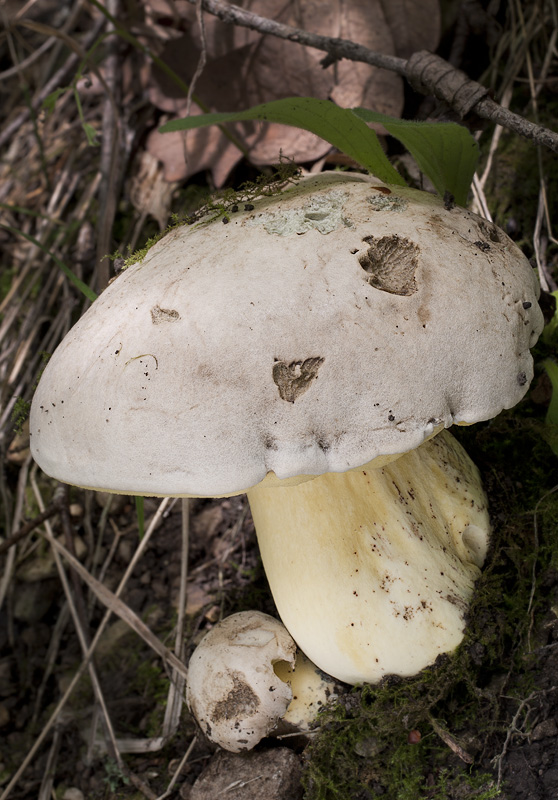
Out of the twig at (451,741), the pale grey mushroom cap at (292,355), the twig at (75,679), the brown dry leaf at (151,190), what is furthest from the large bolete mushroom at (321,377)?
the brown dry leaf at (151,190)

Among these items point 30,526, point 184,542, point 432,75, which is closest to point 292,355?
point 432,75

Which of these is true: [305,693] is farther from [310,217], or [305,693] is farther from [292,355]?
[310,217]

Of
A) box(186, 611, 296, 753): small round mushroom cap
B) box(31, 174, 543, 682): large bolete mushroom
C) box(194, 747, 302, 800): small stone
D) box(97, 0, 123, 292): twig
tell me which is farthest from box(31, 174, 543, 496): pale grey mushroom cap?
box(97, 0, 123, 292): twig

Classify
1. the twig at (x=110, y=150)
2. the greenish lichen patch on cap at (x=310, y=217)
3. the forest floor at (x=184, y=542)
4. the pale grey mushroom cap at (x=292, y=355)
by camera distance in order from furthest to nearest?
the twig at (x=110, y=150)
the forest floor at (x=184, y=542)
the greenish lichen patch on cap at (x=310, y=217)
the pale grey mushroom cap at (x=292, y=355)

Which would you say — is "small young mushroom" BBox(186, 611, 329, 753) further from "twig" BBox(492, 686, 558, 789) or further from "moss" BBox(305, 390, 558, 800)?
"twig" BBox(492, 686, 558, 789)

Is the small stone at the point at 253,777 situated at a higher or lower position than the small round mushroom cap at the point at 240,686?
lower

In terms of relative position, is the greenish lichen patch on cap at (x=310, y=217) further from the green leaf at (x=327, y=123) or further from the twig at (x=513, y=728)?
the twig at (x=513, y=728)

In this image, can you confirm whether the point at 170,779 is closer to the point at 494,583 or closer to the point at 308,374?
the point at 494,583
